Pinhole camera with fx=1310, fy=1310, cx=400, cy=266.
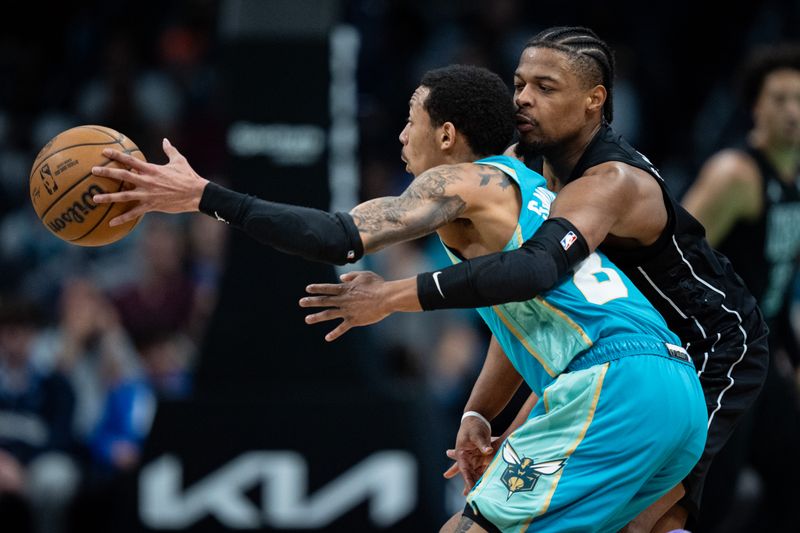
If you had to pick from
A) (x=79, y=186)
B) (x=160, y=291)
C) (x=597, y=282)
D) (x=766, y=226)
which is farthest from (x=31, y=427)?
(x=597, y=282)

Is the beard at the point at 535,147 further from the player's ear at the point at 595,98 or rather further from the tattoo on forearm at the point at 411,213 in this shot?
the tattoo on forearm at the point at 411,213

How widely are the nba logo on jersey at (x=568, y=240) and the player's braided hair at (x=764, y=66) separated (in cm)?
274

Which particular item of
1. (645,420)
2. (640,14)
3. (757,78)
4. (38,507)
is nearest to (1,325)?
(38,507)

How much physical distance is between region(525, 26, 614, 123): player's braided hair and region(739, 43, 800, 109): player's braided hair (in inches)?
82.9

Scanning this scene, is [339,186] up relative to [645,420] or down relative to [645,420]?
up

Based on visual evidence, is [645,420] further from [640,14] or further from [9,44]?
[9,44]

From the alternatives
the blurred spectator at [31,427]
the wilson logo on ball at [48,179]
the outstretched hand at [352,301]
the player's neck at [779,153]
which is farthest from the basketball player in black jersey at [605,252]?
the blurred spectator at [31,427]

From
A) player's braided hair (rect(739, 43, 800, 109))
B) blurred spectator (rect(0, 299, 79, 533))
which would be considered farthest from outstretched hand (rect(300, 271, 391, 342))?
blurred spectator (rect(0, 299, 79, 533))

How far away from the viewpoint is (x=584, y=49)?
439 centimetres

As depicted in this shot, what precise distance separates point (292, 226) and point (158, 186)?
0.42 meters

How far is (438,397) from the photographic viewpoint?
8641 mm

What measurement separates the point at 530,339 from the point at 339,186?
136 inches

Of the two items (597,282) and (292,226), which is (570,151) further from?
(292,226)

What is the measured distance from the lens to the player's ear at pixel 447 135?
14.1ft
